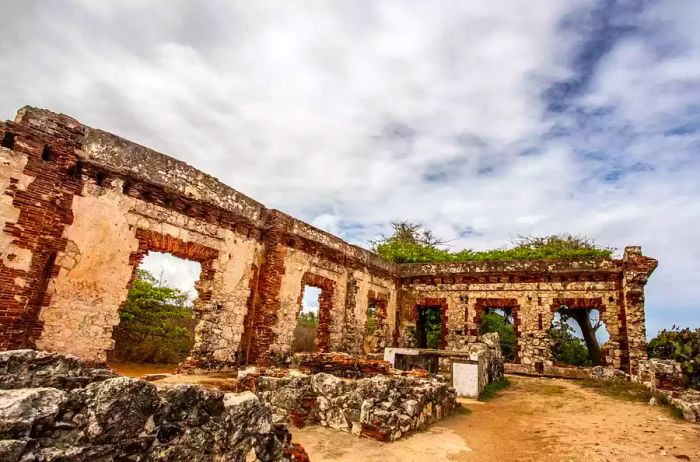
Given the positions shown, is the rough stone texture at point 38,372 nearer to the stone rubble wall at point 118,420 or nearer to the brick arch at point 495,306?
the stone rubble wall at point 118,420

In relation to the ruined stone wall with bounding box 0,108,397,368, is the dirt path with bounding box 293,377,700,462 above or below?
below

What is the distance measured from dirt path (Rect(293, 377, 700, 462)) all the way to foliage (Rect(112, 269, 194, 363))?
8.06 meters

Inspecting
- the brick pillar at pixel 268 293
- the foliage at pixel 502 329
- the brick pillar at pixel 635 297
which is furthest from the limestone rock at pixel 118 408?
the foliage at pixel 502 329

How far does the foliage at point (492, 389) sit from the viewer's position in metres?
9.27

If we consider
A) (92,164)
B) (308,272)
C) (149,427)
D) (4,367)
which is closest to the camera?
(149,427)

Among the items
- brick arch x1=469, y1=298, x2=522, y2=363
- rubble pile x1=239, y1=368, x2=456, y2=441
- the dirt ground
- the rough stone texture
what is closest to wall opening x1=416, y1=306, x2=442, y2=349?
brick arch x1=469, y1=298, x2=522, y2=363

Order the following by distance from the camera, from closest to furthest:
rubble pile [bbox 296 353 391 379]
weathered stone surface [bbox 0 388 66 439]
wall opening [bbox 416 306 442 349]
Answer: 1. weathered stone surface [bbox 0 388 66 439]
2. rubble pile [bbox 296 353 391 379]
3. wall opening [bbox 416 306 442 349]

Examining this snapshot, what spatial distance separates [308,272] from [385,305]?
16.7 feet

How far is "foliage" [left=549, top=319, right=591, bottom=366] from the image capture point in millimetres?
18391

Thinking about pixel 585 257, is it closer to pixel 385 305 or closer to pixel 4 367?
pixel 385 305

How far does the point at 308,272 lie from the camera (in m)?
12.1

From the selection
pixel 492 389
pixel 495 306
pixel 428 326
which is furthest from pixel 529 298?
pixel 492 389

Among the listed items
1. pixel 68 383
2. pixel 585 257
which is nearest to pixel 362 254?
pixel 585 257

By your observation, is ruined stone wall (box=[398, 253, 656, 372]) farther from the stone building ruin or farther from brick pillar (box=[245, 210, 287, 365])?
brick pillar (box=[245, 210, 287, 365])
